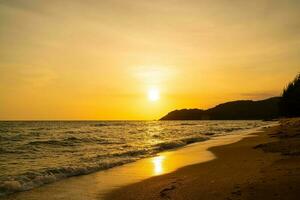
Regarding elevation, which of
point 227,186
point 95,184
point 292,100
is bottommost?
point 95,184

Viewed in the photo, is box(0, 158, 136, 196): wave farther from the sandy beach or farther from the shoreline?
the sandy beach

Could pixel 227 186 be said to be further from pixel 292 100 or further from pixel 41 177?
pixel 292 100

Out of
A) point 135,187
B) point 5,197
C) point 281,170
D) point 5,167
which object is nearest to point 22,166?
point 5,167

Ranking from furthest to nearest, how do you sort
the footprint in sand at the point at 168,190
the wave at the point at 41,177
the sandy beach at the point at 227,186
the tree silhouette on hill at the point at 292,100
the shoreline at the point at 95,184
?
the tree silhouette on hill at the point at 292,100 → the wave at the point at 41,177 → the shoreline at the point at 95,184 → the footprint in sand at the point at 168,190 → the sandy beach at the point at 227,186

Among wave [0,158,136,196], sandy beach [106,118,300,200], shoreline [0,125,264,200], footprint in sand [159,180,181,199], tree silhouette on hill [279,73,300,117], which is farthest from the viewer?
tree silhouette on hill [279,73,300,117]

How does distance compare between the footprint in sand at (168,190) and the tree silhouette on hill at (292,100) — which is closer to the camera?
the footprint in sand at (168,190)

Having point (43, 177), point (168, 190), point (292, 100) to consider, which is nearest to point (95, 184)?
point (43, 177)

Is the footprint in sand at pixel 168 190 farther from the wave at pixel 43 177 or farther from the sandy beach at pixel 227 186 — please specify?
the wave at pixel 43 177

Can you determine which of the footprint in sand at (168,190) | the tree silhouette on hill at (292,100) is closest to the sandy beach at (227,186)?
the footprint in sand at (168,190)

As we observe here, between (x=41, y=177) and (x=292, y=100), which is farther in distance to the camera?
(x=292, y=100)

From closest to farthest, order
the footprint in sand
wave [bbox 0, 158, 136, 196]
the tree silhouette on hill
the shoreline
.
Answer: the footprint in sand < the shoreline < wave [bbox 0, 158, 136, 196] < the tree silhouette on hill

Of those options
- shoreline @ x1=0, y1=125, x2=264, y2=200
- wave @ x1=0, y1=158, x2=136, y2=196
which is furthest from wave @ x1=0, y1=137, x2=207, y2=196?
shoreline @ x1=0, y1=125, x2=264, y2=200

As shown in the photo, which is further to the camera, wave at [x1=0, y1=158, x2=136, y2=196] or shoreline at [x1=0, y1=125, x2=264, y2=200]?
wave at [x1=0, y1=158, x2=136, y2=196]

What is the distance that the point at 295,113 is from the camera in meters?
104
